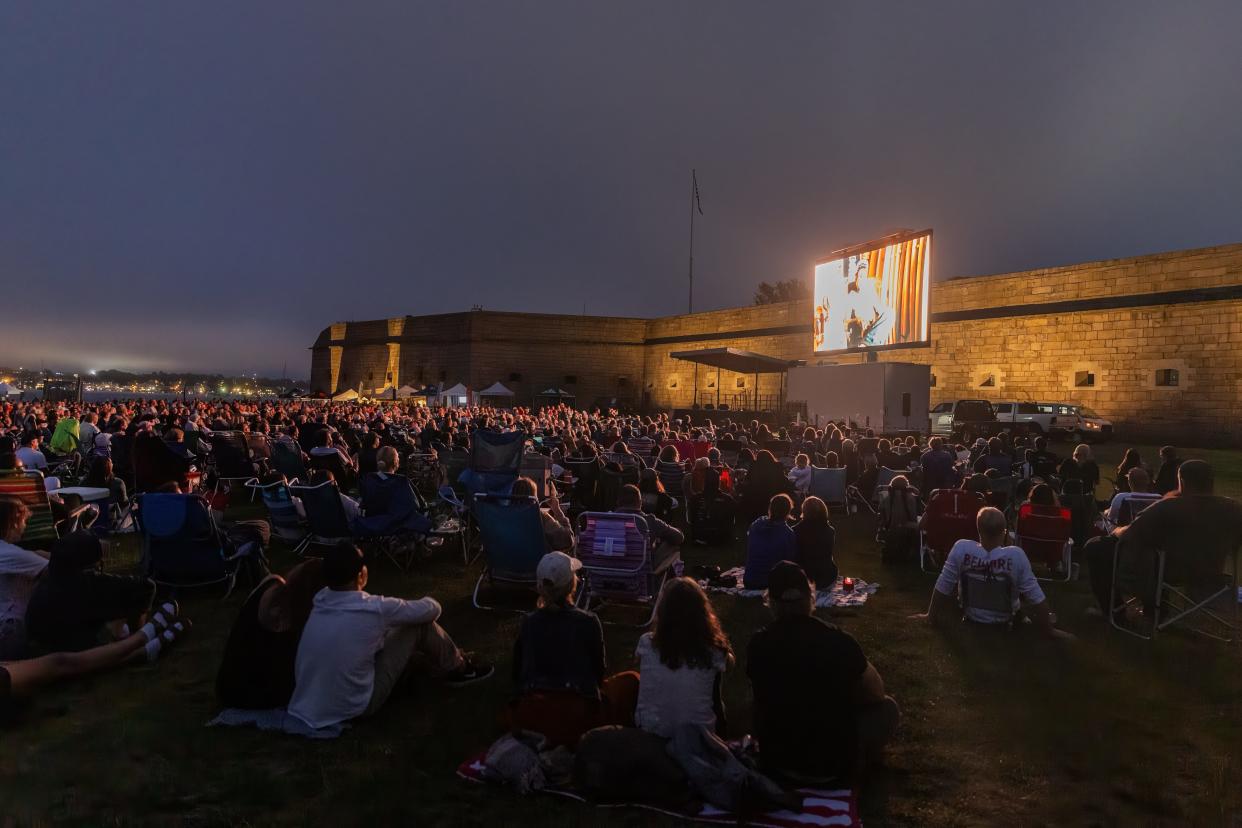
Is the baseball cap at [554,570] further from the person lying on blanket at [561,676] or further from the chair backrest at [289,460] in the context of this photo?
the chair backrest at [289,460]

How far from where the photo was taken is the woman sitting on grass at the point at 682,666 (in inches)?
132

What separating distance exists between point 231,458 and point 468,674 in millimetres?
9538

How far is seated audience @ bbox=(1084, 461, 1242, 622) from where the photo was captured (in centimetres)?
546

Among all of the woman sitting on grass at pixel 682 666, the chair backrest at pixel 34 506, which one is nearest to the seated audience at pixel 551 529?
the woman sitting on grass at pixel 682 666

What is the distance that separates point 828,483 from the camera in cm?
1142

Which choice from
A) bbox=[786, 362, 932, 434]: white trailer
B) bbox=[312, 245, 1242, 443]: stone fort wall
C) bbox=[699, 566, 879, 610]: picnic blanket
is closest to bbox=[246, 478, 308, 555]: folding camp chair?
bbox=[699, 566, 879, 610]: picnic blanket

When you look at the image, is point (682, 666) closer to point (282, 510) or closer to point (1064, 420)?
point (282, 510)

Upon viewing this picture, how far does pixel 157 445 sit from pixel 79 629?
5.14 metres

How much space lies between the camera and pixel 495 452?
1062cm

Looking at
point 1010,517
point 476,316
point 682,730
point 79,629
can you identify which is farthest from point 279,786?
point 476,316

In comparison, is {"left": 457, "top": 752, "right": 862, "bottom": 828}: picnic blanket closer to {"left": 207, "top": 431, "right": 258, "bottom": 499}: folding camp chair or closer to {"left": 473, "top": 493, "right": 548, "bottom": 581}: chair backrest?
{"left": 473, "top": 493, "right": 548, "bottom": 581}: chair backrest

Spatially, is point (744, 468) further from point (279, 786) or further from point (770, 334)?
point (770, 334)

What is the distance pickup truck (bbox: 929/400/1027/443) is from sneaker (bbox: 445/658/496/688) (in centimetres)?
2120

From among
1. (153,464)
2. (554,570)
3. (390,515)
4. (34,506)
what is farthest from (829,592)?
(153,464)
